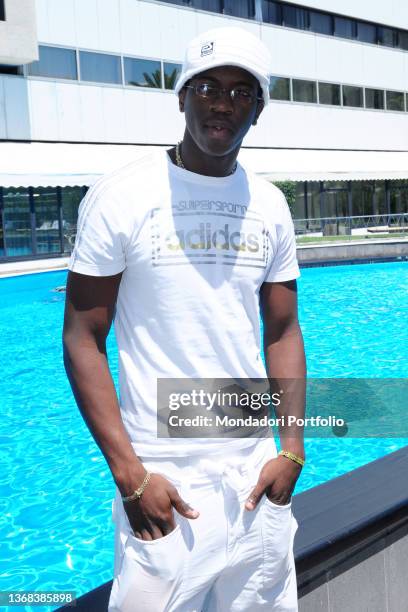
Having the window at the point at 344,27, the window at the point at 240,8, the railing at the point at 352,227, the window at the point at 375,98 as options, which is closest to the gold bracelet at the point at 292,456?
the railing at the point at 352,227

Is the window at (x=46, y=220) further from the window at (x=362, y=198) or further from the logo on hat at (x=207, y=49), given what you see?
the logo on hat at (x=207, y=49)

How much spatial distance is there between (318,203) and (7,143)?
15.0 m

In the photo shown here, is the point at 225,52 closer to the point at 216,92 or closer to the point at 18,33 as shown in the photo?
the point at 216,92

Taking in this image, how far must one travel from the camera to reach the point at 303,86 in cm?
2983

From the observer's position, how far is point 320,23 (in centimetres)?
3020

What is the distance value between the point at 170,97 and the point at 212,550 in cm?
2566

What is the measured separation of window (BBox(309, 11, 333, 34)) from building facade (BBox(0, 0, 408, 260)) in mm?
50

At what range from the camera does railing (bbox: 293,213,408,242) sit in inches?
931

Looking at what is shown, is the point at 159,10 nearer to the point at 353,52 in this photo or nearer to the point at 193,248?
the point at 353,52

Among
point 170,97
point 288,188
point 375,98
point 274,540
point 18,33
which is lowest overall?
point 274,540

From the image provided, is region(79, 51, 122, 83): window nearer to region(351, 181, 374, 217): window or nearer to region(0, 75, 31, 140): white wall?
region(0, 75, 31, 140): white wall

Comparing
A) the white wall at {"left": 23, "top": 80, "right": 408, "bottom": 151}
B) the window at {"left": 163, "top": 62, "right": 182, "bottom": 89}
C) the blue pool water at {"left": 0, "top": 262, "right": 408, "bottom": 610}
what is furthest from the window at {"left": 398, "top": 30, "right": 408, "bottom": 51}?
the blue pool water at {"left": 0, "top": 262, "right": 408, "bottom": 610}

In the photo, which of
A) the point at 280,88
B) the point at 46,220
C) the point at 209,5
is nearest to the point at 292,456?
the point at 46,220

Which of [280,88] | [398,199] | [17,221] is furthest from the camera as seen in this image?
[398,199]
